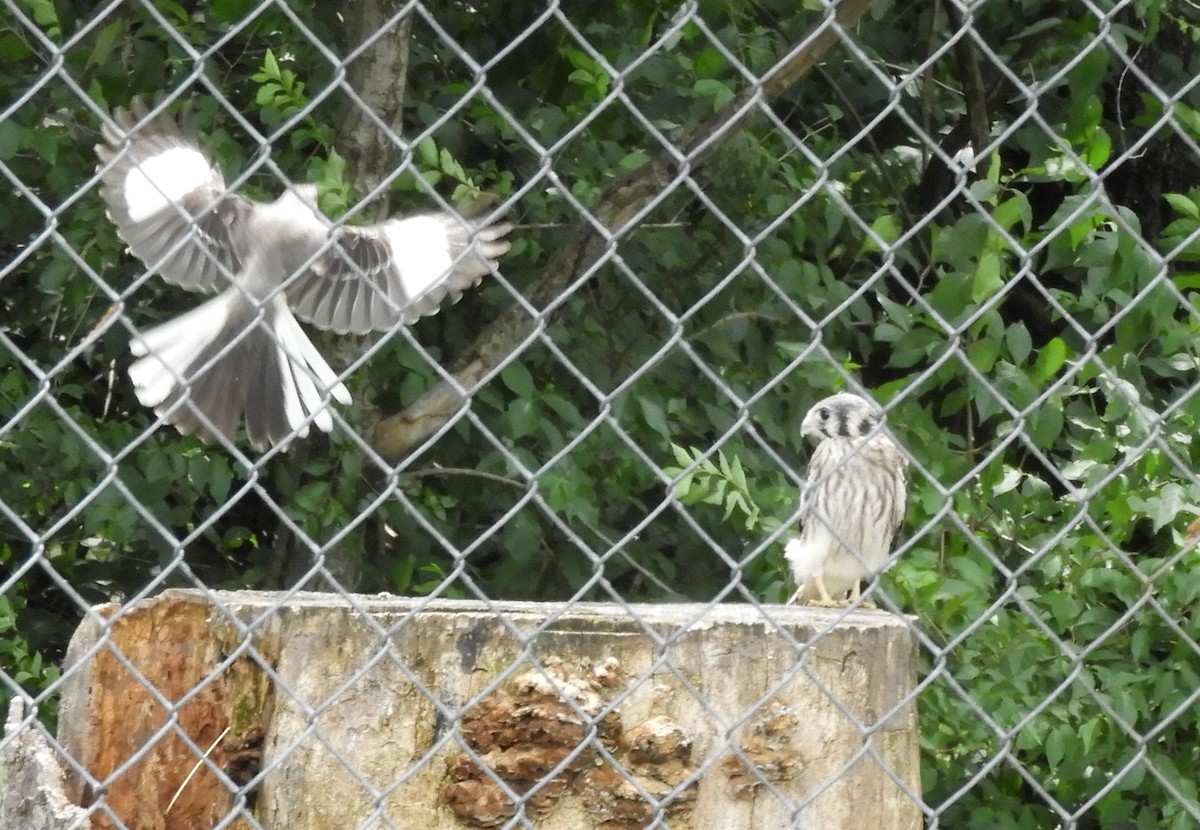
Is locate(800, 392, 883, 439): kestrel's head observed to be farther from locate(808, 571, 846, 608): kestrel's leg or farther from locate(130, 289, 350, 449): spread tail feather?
locate(130, 289, 350, 449): spread tail feather

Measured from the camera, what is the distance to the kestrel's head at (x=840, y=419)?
3.75 metres

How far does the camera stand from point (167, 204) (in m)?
3.06

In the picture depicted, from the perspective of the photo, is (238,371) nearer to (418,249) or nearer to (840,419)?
(418,249)

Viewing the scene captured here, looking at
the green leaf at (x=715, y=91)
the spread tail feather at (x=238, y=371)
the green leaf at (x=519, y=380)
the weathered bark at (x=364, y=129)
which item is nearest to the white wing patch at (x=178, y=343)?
the spread tail feather at (x=238, y=371)

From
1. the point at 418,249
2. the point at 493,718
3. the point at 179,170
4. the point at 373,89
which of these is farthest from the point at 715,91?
the point at 493,718

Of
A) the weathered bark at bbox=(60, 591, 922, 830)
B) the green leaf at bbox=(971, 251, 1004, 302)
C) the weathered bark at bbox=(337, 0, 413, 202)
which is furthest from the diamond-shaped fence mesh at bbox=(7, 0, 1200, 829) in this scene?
the weathered bark at bbox=(60, 591, 922, 830)

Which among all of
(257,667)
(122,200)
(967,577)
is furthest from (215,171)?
(967,577)

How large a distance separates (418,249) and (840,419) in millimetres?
1061

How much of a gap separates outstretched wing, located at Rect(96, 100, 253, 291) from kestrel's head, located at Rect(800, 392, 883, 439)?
1381 millimetres

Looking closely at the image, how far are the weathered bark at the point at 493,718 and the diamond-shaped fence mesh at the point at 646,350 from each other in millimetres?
903

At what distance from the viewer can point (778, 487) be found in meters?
3.67

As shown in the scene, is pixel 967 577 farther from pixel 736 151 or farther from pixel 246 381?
pixel 246 381

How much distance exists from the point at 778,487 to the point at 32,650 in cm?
189

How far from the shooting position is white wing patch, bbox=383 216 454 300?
11.5 ft
